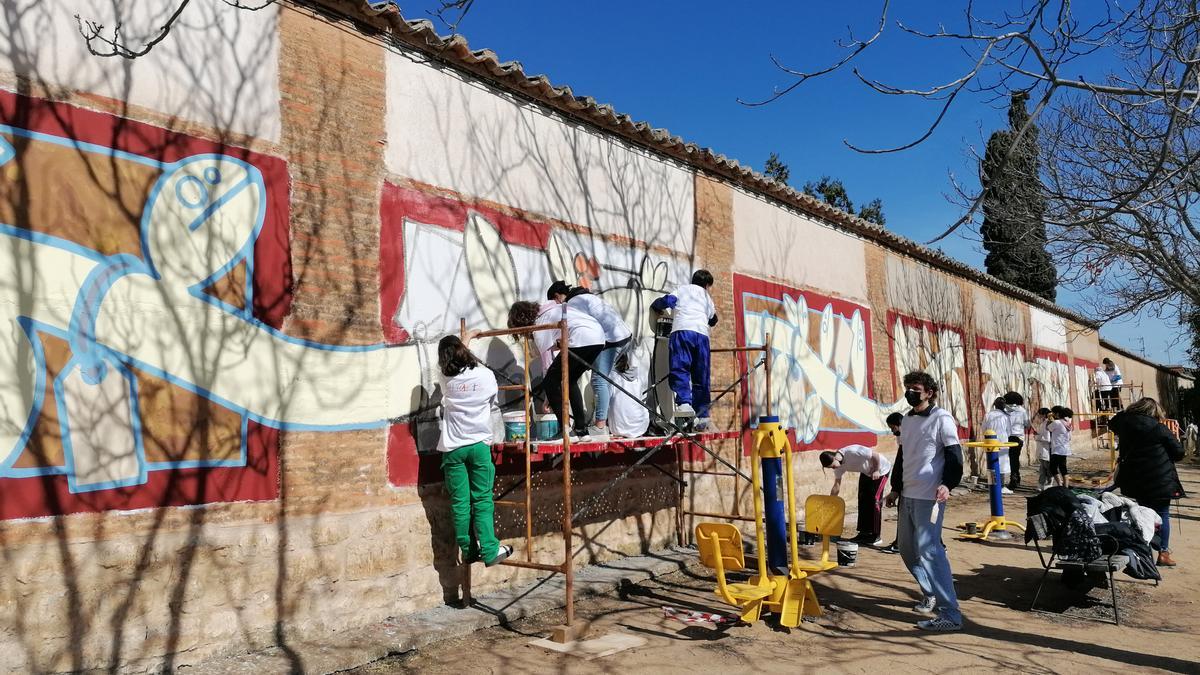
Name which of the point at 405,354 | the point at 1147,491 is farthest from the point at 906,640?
the point at 405,354

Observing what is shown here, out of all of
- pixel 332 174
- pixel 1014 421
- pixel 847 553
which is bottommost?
pixel 847 553

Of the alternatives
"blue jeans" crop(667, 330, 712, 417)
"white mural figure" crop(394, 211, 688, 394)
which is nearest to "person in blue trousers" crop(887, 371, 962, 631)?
"blue jeans" crop(667, 330, 712, 417)

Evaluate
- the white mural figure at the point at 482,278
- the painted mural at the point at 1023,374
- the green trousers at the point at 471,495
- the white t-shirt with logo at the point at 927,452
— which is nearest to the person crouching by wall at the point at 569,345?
the white mural figure at the point at 482,278

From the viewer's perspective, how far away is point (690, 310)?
884cm

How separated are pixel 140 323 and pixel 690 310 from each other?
5.25 metres

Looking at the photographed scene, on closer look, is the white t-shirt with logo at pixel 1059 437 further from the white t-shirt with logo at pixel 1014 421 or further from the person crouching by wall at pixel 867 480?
the person crouching by wall at pixel 867 480

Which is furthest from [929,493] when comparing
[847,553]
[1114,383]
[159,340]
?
[1114,383]

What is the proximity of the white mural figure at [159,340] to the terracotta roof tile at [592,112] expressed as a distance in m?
1.91

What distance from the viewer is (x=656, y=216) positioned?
9500 mm

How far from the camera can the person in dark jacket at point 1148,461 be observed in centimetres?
771

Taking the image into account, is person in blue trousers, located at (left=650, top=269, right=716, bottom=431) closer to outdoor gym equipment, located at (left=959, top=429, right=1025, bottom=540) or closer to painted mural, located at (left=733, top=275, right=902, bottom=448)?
painted mural, located at (left=733, top=275, right=902, bottom=448)

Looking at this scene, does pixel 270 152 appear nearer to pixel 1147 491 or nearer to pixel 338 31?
pixel 338 31

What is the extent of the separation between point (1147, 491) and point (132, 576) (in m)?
7.98

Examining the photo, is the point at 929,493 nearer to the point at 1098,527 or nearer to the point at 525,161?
the point at 1098,527
